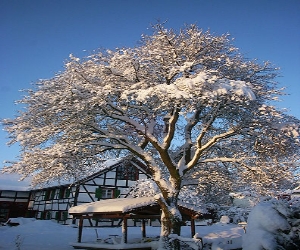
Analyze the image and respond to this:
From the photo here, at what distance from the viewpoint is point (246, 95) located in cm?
892

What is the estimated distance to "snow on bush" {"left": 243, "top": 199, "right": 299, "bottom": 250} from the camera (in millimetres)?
5785

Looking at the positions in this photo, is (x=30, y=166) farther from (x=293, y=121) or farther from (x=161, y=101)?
(x=293, y=121)

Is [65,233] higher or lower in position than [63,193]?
lower

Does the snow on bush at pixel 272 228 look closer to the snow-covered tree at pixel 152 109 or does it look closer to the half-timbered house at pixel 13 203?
the snow-covered tree at pixel 152 109

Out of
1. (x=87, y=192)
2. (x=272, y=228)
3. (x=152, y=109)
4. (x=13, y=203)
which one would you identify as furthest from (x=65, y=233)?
(x=272, y=228)

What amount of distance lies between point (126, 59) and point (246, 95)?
492cm

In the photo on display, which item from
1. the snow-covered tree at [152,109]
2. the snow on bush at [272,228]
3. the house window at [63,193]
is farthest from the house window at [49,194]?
the snow on bush at [272,228]

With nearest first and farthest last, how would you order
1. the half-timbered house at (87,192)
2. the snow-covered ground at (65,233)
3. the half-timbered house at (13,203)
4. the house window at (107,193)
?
the snow-covered ground at (65,233) < the half-timbered house at (87,192) < the house window at (107,193) < the half-timbered house at (13,203)

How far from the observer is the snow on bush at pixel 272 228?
5785 millimetres

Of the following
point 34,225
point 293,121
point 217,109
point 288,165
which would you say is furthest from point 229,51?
point 34,225

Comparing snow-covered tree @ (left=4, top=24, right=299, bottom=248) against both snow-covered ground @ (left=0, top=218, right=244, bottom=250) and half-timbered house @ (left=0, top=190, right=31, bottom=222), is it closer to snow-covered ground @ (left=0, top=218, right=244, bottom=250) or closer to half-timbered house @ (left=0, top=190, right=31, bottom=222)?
snow-covered ground @ (left=0, top=218, right=244, bottom=250)

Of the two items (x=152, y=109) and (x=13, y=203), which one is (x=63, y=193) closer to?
(x=13, y=203)

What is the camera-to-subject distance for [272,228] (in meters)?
5.96

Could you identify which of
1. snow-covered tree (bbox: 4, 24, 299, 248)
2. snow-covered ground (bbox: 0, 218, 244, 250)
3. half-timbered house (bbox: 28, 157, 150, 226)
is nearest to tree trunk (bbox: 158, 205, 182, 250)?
snow-covered tree (bbox: 4, 24, 299, 248)
